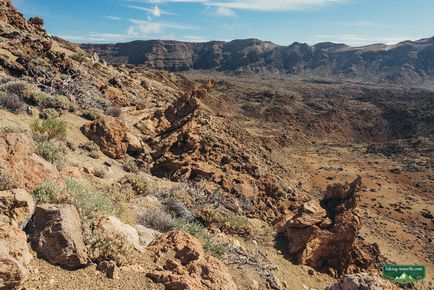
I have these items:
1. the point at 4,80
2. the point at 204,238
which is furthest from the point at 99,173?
the point at 4,80

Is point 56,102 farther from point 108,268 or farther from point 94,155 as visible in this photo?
point 108,268

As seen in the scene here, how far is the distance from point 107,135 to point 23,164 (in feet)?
19.4

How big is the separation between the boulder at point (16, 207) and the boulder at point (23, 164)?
2.38ft

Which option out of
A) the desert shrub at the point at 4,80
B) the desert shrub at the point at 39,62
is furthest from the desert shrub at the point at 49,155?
the desert shrub at the point at 39,62

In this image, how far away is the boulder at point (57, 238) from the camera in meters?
4.03

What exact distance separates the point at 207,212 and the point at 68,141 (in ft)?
13.2

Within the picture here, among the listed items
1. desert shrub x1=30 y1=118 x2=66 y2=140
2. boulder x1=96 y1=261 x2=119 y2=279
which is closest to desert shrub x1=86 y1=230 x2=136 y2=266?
boulder x1=96 y1=261 x2=119 y2=279

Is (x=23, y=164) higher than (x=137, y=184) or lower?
higher

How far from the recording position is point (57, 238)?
409cm

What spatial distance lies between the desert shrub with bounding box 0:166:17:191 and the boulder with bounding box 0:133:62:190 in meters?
0.12

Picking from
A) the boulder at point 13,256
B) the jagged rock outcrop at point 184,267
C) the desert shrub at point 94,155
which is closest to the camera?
the boulder at point 13,256

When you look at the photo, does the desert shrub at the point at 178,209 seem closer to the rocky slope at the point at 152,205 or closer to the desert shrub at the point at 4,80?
the rocky slope at the point at 152,205

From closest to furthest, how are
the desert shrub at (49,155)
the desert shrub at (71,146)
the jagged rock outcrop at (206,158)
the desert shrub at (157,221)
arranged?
the desert shrub at (157,221) < the desert shrub at (49,155) < the desert shrub at (71,146) < the jagged rock outcrop at (206,158)

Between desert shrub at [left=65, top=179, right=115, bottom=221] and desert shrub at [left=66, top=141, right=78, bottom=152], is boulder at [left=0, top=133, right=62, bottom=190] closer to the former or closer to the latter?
desert shrub at [left=65, top=179, right=115, bottom=221]
